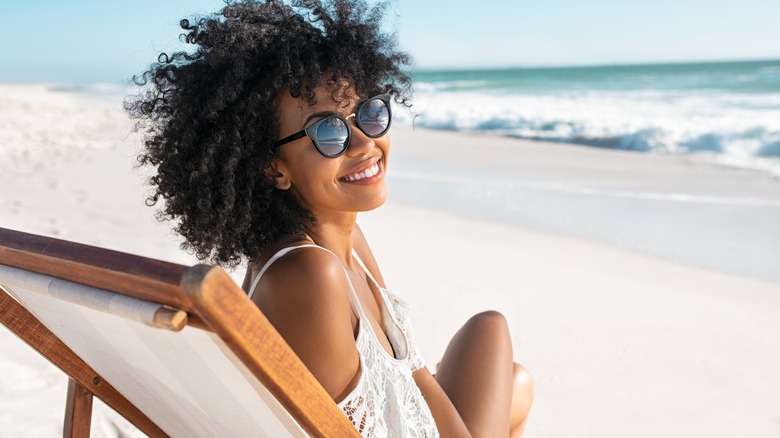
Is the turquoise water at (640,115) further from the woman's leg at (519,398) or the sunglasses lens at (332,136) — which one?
the sunglasses lens at (332,136)

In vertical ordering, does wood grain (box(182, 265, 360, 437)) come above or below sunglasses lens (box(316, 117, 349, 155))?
below

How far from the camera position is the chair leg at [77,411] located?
203 centimetres

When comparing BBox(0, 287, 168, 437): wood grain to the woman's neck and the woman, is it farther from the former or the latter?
the woman's neck

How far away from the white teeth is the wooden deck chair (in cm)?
74

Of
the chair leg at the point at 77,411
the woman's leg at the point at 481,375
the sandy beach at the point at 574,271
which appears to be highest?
the chair leg at the point at 77,411

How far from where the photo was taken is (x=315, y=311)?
1.65 m

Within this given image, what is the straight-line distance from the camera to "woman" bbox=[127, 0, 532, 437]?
198 cm

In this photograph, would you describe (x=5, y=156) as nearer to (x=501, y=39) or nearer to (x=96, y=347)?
(x=96, y=347)

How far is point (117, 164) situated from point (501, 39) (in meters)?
78.0

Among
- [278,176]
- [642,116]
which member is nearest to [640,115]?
[642,116]

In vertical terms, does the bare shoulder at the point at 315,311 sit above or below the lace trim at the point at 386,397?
above

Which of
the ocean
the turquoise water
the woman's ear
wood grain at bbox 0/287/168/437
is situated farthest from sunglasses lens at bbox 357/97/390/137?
the turquoise water

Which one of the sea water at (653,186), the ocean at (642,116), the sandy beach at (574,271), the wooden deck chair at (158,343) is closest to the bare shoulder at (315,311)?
the wooden deck chair at (158,343)

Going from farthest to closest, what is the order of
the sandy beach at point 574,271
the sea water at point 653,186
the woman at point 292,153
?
the sea water at point 653,186
the sandy beach at point 574,271
the woman at point 292,153
